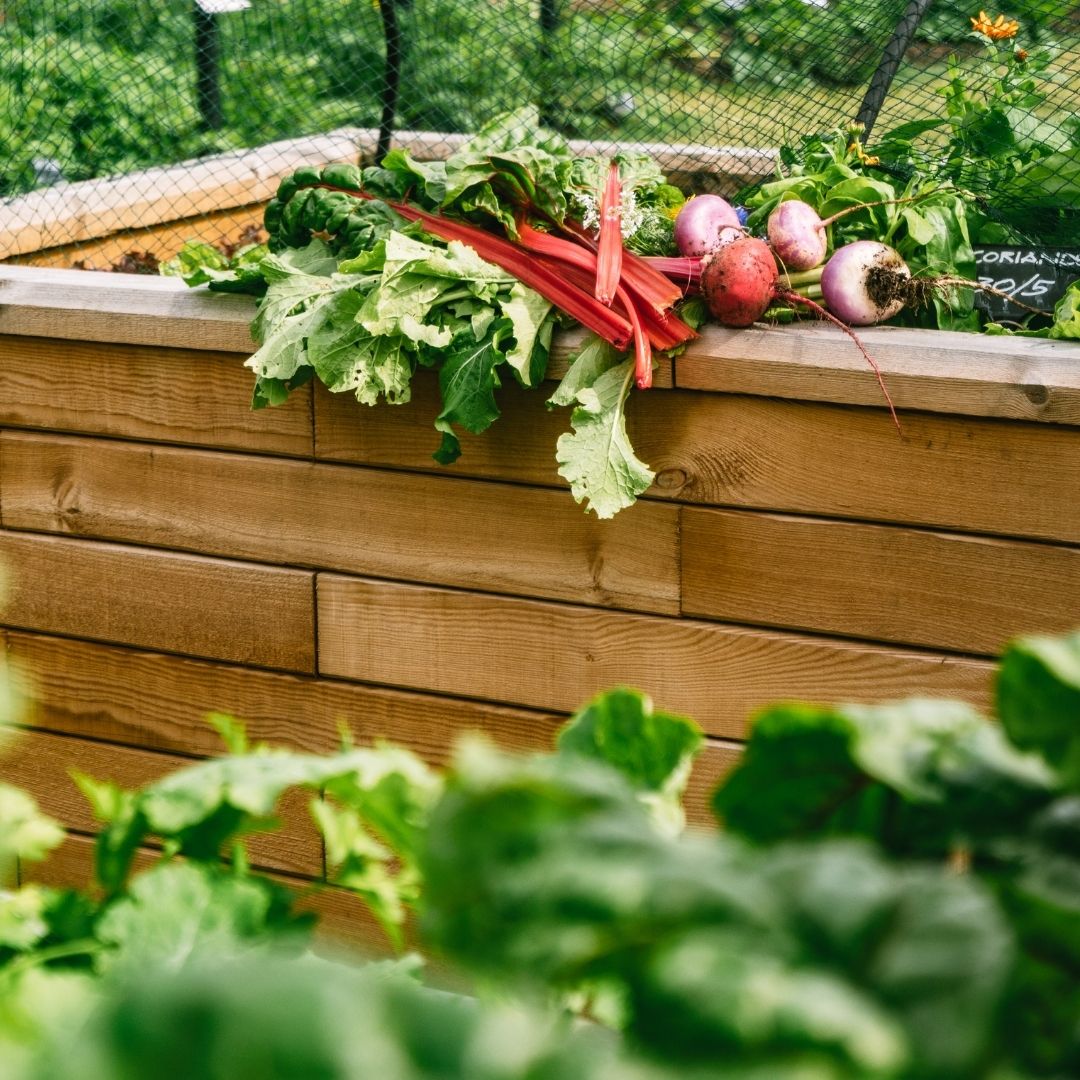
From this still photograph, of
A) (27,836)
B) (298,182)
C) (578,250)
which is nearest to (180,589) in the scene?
(298,182)

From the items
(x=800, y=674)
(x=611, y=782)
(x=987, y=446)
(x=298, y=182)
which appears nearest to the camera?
(x=611, y=782)

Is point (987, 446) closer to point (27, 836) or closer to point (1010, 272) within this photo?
point (1010, 272)

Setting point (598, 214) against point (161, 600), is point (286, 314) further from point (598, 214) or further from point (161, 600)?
point (161, 600)

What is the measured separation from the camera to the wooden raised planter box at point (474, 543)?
1.88 metres

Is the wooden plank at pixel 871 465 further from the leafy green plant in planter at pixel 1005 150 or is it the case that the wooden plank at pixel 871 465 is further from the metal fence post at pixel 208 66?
the metal fence post at pixel 208 66

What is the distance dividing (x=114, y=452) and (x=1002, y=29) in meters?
1.85

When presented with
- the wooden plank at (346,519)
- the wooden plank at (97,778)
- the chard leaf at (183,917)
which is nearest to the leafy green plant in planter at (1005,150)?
the wooden plank at (346,519)

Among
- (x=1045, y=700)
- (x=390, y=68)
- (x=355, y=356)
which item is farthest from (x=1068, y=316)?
(x=390, y=68)

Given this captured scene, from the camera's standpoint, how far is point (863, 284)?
1.99m

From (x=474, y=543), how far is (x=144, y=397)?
0.65 m

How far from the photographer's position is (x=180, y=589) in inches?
92.9

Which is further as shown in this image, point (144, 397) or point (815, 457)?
point (144, 397)

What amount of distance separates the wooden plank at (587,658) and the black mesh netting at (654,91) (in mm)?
921

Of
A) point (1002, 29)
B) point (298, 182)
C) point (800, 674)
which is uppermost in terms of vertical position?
point (1002, 29)
